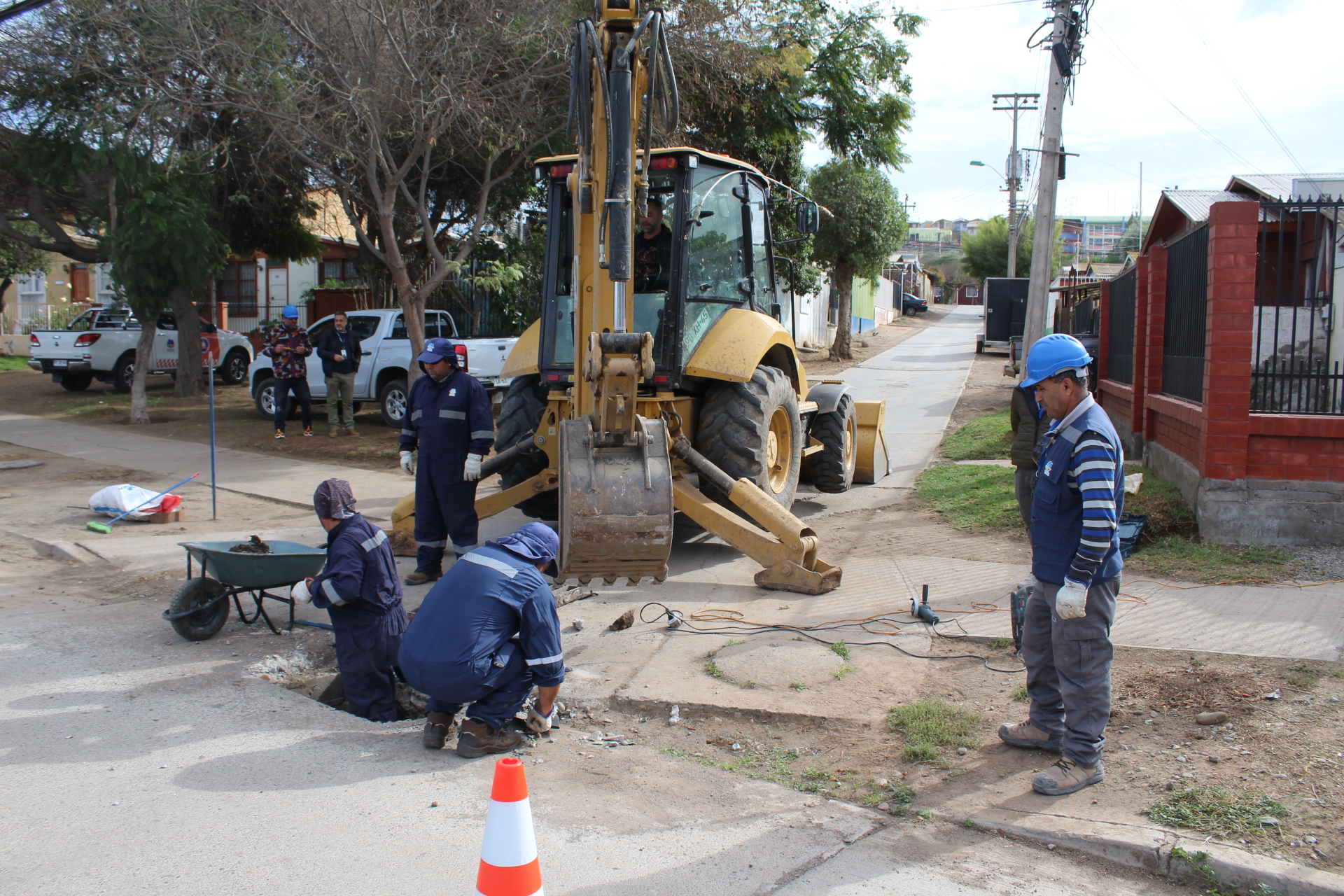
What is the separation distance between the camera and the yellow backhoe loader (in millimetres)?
5449

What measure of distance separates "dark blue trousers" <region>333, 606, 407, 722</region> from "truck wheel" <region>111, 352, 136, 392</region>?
1811cm

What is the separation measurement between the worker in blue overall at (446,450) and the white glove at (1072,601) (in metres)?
4.25

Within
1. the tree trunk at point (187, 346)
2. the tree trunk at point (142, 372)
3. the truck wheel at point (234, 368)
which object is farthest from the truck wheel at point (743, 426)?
the truck wheel at point (234, 368)

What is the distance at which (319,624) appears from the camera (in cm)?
596

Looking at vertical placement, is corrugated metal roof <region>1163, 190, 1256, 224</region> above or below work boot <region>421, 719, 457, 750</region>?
above

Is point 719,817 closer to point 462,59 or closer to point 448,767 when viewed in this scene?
point 448,767

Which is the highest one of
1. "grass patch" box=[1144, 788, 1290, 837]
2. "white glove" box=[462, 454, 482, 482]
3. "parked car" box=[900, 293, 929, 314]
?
"parked car" box=[900, 293, 929, 314]

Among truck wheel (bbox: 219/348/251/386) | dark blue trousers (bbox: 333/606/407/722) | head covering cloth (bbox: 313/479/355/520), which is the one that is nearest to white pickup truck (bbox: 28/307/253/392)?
truck wheel (bbox: 219/348/251/386)

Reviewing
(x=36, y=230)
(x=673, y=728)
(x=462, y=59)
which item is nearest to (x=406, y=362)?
(x=462, y=59)

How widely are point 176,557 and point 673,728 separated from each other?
5.11 m

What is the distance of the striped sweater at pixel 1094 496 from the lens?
379 centimetres

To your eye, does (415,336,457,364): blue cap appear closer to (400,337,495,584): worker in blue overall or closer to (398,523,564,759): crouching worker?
(400,337,495,584): worker in blue overall

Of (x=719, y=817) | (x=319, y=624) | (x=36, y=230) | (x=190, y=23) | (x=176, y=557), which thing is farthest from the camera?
(x=36, y=230)

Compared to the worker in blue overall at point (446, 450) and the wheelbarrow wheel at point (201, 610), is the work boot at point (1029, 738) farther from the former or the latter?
the wheelbarrow wheel at point (201, 610)
